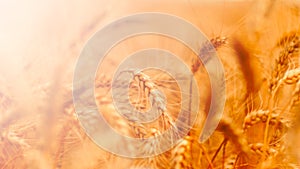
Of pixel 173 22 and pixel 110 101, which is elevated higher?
pixel 173 22

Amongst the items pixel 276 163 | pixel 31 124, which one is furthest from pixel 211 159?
pixel 31 124

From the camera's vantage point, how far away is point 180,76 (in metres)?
1.21

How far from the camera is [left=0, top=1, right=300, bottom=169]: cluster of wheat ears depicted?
116 cm

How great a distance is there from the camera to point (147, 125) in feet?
3.88

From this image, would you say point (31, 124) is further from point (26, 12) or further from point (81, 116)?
point (26, 12)

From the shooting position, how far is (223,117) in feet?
4.13

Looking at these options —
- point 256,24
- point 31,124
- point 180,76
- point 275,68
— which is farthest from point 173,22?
point 31,124

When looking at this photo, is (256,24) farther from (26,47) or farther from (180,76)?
(26,47)

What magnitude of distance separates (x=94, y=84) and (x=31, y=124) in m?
0.23

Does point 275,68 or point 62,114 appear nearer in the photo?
point 62,114

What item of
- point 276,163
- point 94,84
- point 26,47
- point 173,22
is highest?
point 173,22

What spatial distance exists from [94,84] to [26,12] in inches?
12.3

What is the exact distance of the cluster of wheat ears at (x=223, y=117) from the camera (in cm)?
116

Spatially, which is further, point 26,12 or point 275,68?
point 275,68
